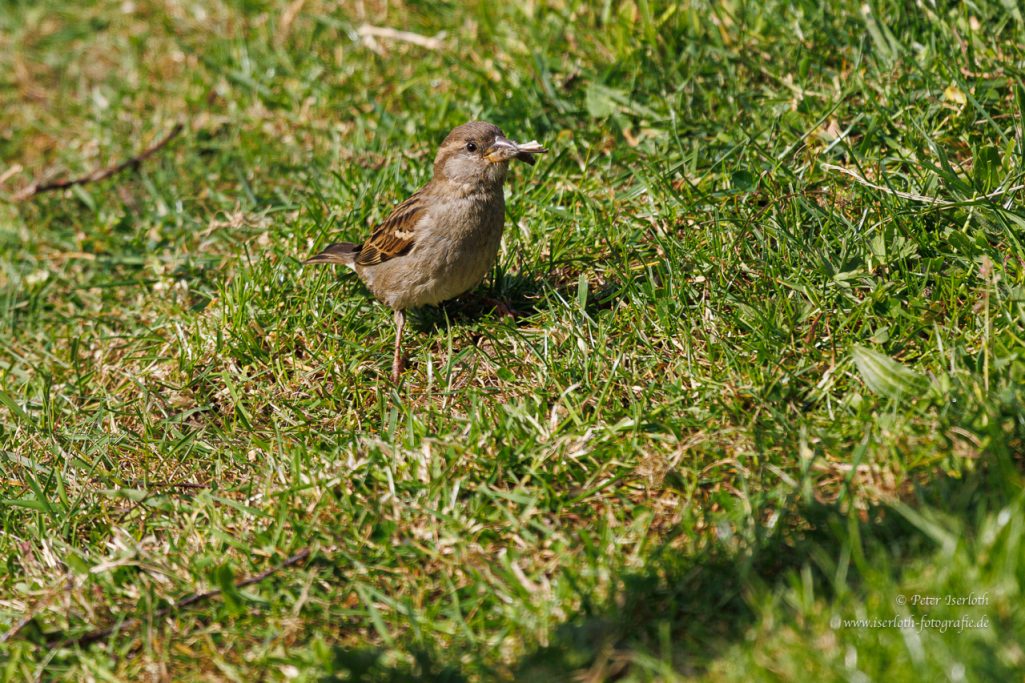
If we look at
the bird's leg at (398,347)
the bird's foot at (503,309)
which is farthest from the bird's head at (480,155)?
the bird's leg at (398,347)

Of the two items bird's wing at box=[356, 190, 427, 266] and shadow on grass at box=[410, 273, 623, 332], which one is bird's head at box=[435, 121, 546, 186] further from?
shadow on grass at box=[410, 273, 623, 332]

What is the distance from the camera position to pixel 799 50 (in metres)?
6.15

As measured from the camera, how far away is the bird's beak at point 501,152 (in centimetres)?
543

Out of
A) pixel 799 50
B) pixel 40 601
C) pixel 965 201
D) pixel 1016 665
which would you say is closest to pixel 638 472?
pixel 1016 665

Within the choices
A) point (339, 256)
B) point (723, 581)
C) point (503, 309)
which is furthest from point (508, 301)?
point (723, 581)

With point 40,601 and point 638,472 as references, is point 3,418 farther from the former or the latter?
point 638,472

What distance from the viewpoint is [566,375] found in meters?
4.73

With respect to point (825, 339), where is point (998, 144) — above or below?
above

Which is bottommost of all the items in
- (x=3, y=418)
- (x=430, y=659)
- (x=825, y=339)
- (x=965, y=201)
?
(x=3, y=418)

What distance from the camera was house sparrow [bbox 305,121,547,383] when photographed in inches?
212

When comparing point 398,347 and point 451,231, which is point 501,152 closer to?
point 451,231

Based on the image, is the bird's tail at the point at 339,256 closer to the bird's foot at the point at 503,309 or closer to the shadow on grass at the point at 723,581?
the bird's foot at the point at 503,309

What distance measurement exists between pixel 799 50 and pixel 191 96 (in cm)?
443

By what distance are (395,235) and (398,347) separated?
0.71 metres
